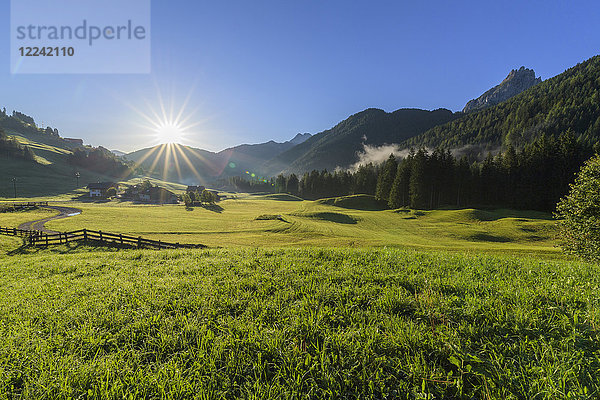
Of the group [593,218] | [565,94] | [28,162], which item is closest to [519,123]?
[565,94]

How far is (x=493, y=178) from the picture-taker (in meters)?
72.9

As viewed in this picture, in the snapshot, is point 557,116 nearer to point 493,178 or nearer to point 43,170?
point 493,178

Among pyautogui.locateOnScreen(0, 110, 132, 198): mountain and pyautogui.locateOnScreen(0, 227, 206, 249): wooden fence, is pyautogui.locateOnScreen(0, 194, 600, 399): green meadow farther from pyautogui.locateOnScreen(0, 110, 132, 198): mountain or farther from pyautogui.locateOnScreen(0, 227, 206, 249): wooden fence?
pyautogui.locateOnScreen(0, 110, 132, 198): mountain

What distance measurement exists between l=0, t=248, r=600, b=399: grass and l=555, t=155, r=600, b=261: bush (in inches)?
817

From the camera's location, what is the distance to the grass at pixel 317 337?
9.54 feet

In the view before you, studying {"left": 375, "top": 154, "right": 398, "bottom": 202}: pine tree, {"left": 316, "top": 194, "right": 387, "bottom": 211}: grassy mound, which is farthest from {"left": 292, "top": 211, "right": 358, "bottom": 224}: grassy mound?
{"left": 375, "top": 154, "right": 398, "bottom": 202}: pine tree

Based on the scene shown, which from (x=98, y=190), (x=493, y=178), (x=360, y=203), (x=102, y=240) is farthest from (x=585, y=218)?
(x=98, y=190)

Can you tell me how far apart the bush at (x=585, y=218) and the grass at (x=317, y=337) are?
20761 mm

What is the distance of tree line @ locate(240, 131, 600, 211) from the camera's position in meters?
61.8

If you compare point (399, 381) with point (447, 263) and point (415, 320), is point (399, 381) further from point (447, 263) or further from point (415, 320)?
point (447, 263)

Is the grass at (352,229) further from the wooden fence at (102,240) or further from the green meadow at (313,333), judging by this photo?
the green meadow at (313,333)

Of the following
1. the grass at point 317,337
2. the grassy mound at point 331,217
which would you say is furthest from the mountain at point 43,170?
the grass at point 317,337

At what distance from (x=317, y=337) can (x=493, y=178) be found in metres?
94.1

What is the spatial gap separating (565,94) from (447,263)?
295 meters
